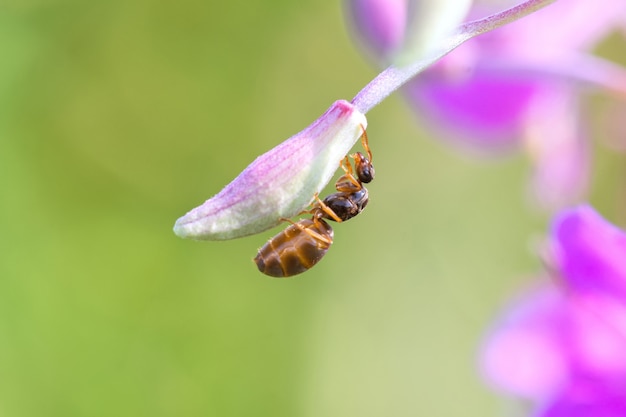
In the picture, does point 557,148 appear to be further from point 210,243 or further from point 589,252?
point 210,243

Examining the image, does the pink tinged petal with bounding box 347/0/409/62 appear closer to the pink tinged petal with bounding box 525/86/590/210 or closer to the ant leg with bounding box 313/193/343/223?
the ant leg with bounding box 313/193/343/223

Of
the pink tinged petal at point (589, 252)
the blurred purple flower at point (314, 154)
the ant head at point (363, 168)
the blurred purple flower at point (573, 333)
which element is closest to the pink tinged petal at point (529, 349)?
the blurred purple flower at point (573, 333)

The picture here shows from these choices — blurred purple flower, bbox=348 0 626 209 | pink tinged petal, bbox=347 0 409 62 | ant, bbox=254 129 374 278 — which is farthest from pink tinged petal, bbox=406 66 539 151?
ant, bbox=254 129 374 278

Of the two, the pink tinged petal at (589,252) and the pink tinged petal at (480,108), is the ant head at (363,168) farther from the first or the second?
the pink tinged petal at (480,108)

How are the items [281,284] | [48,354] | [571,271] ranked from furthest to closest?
[281,284]
[48,354]
[571,271]

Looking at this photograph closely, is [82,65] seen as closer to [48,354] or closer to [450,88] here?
[48,354]

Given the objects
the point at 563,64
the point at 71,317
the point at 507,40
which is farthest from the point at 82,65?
the point at 563,64

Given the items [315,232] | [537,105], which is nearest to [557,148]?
[537,105]
